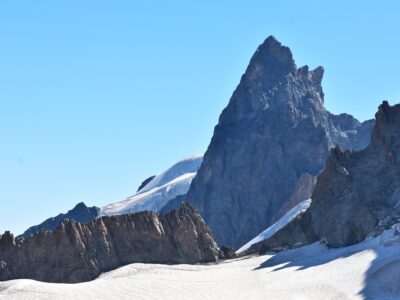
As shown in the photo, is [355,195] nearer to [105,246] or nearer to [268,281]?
[268,281]

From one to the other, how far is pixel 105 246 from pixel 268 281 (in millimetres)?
30256

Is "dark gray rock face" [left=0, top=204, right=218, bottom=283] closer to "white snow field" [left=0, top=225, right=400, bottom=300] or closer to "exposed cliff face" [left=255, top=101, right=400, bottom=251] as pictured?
"white snow field" [left=0, top=225, right=400, bottom=300]

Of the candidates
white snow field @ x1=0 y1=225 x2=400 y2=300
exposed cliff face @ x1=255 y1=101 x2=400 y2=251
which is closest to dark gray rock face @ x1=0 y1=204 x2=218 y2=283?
white snow field @ x1=0 y1=225 x2=400 y2=300

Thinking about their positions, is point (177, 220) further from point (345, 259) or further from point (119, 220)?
point (345, 259)

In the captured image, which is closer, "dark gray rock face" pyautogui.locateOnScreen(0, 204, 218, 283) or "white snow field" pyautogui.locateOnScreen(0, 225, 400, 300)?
"white snow field" pyautogui.locateOnScreen(0, 225, 400, 300)

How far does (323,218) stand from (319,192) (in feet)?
22.7

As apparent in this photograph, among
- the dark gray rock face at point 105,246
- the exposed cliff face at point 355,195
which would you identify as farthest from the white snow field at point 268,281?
the exposed cliff face at point 355,195

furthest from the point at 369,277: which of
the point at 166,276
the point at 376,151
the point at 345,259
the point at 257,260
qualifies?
the point at 376,151

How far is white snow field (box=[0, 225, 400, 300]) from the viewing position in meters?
79.9

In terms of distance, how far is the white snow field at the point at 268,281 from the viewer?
79875 millimetres

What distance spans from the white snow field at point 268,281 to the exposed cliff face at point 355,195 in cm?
717

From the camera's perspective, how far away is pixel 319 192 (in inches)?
4879

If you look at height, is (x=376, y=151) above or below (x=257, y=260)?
above

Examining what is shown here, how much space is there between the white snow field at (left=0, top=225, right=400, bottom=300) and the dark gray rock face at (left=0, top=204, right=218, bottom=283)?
703 centimetres
